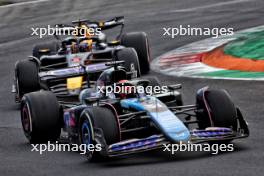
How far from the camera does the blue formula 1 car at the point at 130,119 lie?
40.7 ft

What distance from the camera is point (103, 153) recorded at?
12398mm

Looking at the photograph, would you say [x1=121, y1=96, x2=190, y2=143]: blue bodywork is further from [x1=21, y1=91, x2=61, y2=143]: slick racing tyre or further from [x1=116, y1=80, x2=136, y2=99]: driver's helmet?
[x1=21, y1=91, x2=61, y2=143]: slick racing tyre

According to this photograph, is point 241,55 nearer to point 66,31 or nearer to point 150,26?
point 66,31

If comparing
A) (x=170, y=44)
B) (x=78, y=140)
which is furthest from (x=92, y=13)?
(x=78, y=140)

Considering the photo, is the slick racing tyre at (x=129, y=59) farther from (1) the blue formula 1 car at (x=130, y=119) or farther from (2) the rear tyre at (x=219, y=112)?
(2) the rear tyre at (x=219, y=112)

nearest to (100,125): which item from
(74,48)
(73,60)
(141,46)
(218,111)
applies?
(218,111)

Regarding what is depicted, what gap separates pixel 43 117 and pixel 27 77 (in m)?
4.46

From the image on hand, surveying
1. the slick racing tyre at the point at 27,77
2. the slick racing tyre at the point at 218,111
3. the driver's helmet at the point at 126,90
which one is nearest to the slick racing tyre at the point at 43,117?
the driver's helmet at the point at 126,90

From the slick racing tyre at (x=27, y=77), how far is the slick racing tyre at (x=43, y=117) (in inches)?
162

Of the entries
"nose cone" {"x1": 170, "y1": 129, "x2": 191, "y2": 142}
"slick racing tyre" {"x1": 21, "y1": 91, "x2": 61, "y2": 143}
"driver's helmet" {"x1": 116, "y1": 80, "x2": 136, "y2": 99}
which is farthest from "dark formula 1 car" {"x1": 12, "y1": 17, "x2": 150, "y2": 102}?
"nose cone" {"x1": 170, "y1": 129, "x2": 191, "y2": 142}

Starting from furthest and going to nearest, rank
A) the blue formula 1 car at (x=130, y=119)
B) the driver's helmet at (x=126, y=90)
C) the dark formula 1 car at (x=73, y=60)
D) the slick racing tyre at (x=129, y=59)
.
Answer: the slick racing tyre at (x=129, y=59) → the dark formula 1 car at (x=73, y=60) → the driver's helmet at (x=126, y=90) → the blue formula 1 car at (x=130, y=119)

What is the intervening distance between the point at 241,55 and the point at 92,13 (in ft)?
39.4

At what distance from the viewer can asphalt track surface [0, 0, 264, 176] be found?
11.9m

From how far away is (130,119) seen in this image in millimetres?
13070
